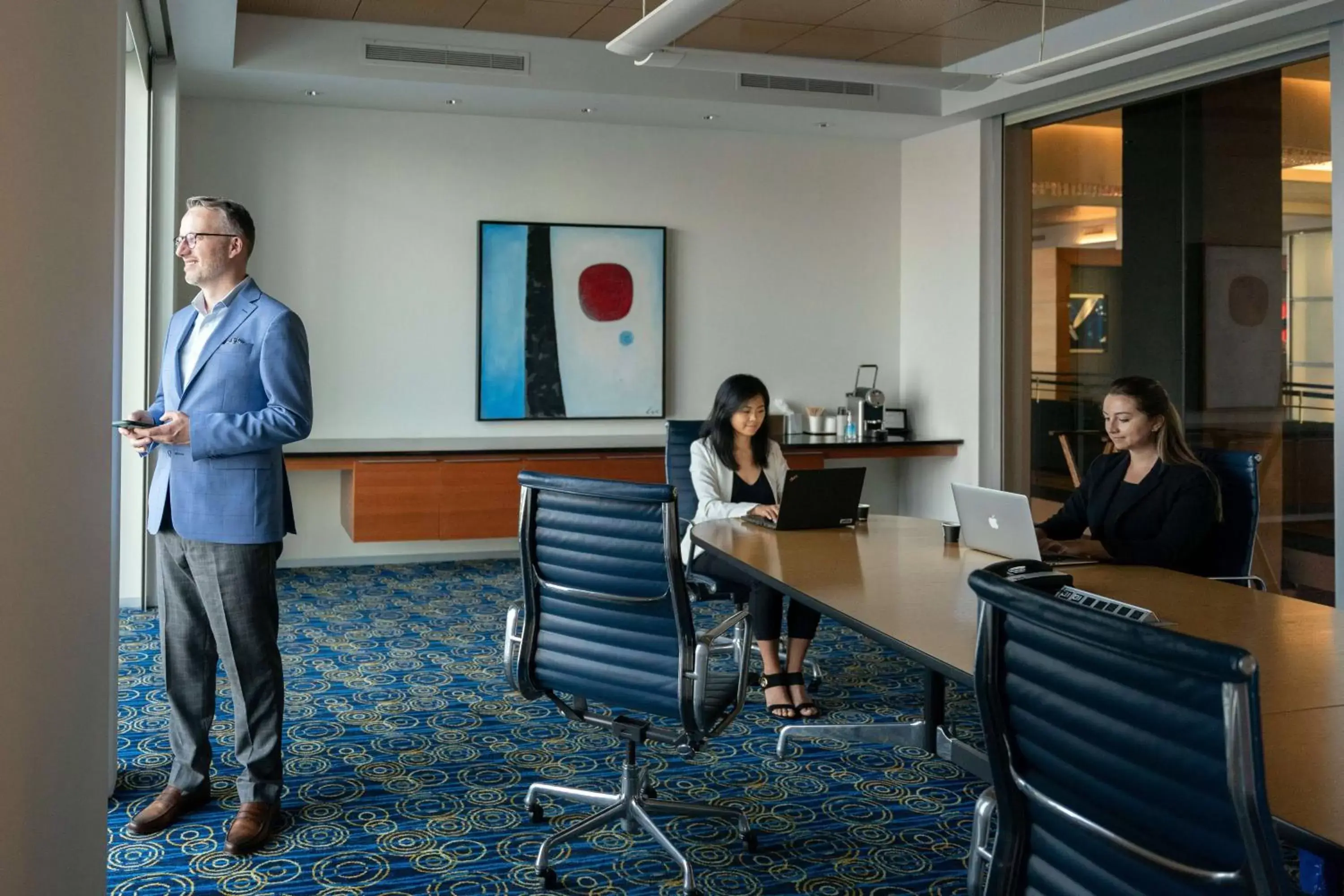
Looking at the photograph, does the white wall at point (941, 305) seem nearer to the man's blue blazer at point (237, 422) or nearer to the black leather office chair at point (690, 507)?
the black leather office chair at point (690, 507)

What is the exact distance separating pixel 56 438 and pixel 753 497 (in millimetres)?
3662

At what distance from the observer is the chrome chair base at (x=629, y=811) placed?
3.35 meters

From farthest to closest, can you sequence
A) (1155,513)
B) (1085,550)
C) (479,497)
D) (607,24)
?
(479,497), (607,24), (1155,513), (1085,550)

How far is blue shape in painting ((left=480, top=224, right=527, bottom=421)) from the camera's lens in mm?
8117

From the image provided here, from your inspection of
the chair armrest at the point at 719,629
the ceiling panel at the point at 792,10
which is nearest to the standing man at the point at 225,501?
the chair armrest at the point at 719,629

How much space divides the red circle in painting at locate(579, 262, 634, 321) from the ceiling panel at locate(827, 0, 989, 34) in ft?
7.48

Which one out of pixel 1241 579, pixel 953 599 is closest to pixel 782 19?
pixel 1241 579

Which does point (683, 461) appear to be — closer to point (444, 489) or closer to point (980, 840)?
point (444, 489)

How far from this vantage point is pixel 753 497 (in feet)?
17.0

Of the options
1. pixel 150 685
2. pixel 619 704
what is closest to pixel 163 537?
pixel 619 704

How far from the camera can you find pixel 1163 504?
413cm

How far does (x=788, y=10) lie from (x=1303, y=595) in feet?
13.3

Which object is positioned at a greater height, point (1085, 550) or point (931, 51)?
point (931, 51)

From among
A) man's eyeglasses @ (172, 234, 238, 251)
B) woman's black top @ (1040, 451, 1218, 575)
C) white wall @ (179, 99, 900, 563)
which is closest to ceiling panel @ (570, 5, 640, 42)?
white wall @ (179, 99, 900, 563)
